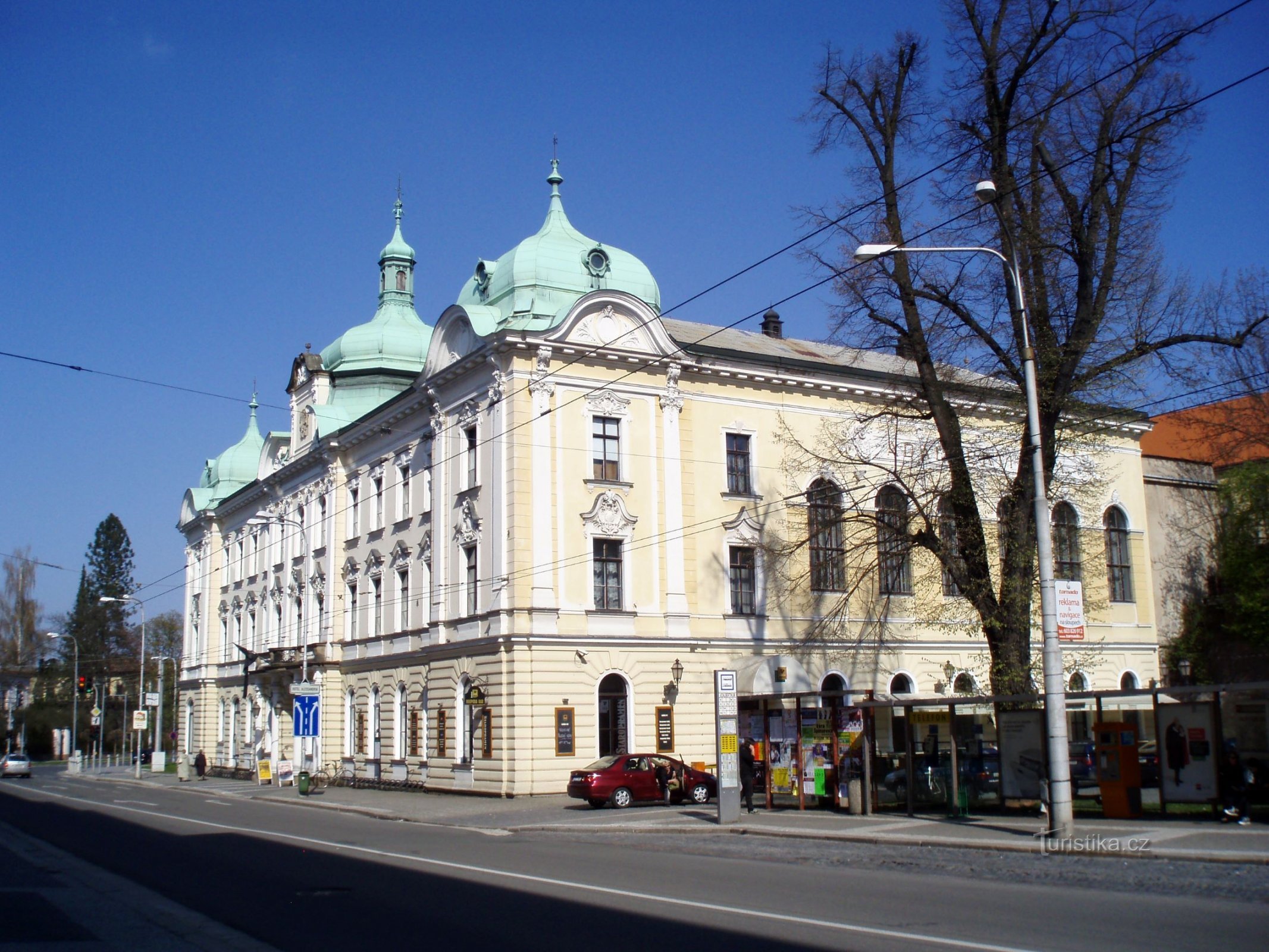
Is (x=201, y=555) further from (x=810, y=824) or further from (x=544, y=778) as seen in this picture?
(x=810, y=824)

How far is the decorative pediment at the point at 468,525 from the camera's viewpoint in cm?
3747

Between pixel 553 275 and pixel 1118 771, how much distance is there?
2323 centimetres

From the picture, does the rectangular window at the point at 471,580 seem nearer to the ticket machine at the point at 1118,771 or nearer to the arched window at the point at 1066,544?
the arched window at the point at 1066,544

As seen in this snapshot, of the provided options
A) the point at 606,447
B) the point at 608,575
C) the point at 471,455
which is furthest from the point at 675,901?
A: the point at 471,455

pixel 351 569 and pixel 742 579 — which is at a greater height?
pixel 351 569

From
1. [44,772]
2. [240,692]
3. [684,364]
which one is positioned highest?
[684,364]

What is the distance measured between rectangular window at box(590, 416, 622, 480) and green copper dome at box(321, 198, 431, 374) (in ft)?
54.6

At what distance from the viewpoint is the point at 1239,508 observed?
45.6 m

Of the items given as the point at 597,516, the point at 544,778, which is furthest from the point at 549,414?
the point at 544,778

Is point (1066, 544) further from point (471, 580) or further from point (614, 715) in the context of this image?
point (471, 580)

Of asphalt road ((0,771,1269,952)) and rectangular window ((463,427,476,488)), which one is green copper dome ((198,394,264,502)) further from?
asphalt road ((0,771,1269,952))

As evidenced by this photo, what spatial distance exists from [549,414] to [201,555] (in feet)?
135

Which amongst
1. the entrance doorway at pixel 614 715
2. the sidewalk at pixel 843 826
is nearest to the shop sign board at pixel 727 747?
the sidewalk at pixel 843 826

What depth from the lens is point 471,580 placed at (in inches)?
1491
